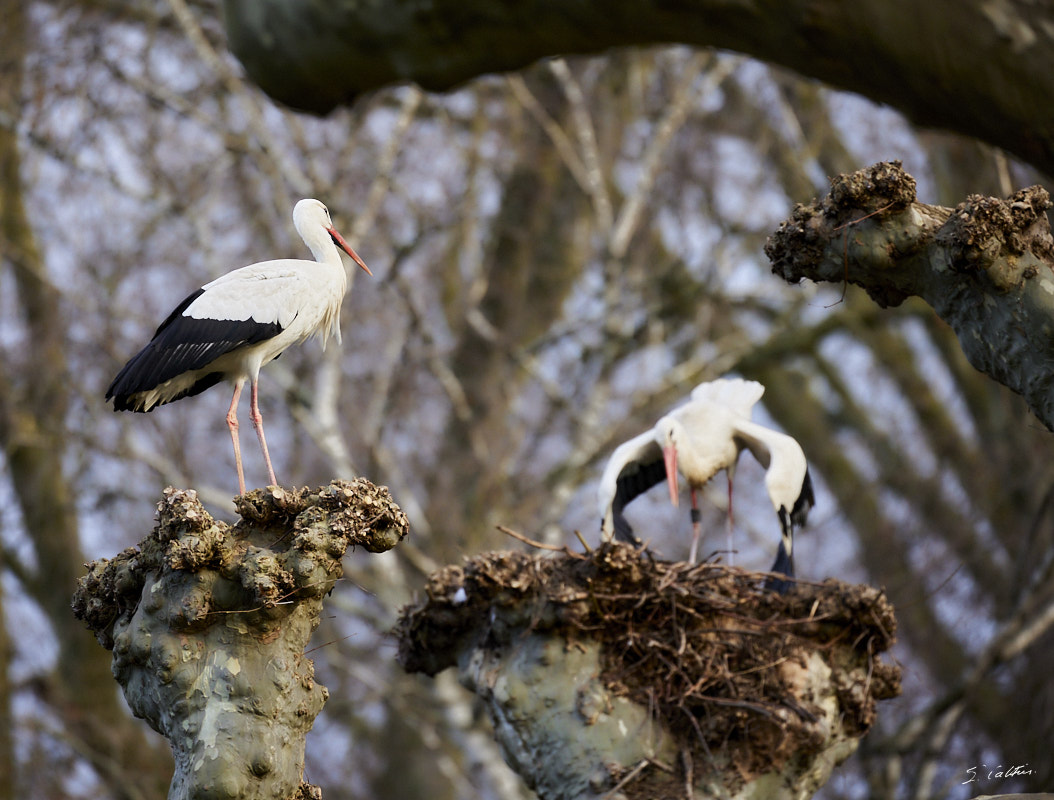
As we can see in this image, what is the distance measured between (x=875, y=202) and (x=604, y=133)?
1004cm

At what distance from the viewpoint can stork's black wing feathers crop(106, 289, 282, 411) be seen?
480 cm

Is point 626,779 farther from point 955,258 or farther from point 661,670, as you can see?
point 955,258

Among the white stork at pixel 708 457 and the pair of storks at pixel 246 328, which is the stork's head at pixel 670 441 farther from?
the pair of storks at pixel 246 328

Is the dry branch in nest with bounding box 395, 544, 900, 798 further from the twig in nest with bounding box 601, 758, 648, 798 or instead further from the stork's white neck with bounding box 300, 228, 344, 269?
the stork's white neck with bounding box 300, 228, 344, 269

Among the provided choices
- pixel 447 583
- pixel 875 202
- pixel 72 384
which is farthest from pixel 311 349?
pixel 875 202

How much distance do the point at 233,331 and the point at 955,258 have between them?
264cm

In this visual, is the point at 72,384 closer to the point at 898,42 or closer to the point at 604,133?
the point at 604,133

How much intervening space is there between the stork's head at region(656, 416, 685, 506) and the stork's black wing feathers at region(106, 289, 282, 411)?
2.77 metres

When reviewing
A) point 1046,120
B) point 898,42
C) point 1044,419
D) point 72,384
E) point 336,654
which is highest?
point 72,384

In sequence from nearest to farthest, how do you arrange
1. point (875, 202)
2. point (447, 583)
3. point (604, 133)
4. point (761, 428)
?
1. point (875, 202)
2. point (447, 583)
3. point (761, 428)
4. point (604, 133)

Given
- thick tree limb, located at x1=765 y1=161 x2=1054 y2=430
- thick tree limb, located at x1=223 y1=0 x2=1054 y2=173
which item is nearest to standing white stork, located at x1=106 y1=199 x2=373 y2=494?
thick tree limb, located at x1=765 y1=161 x2=1054 y2=430

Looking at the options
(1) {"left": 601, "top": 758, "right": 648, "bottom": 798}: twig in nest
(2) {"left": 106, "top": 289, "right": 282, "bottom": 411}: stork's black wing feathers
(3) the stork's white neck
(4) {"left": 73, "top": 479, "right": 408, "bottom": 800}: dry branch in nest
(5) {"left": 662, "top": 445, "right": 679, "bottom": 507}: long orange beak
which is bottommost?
(1) {"left": 601, "top": 758, "right": 648, "bottom": 798}: twig in nest

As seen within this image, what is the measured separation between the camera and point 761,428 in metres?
7.16

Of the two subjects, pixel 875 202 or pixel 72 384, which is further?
pixel 72 384
